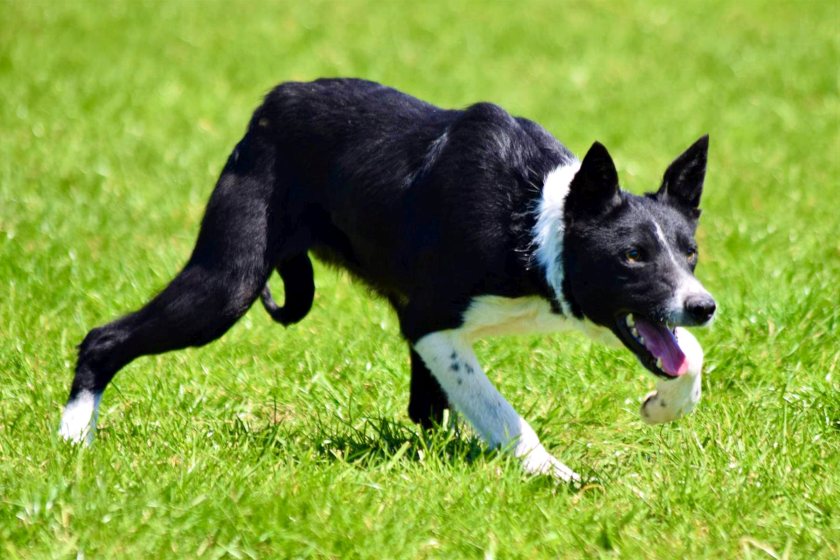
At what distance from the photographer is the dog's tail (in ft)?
16.5

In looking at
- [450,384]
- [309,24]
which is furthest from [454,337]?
[309,24]

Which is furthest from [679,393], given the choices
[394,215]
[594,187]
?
[394,215]

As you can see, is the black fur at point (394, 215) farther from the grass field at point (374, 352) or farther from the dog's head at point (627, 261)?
the grass field at point (374, 352)

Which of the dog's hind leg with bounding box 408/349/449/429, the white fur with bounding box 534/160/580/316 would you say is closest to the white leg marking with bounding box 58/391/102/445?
the dog's hind leg with bounding box 408/349/449/429

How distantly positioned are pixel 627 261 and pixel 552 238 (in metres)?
0.26

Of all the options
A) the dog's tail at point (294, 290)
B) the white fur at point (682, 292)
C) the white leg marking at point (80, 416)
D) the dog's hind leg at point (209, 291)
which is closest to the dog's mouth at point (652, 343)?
the white fur at point (682, 292)

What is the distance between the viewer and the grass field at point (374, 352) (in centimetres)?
377

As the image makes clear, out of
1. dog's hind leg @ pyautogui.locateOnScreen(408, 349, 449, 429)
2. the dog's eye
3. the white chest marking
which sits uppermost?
the dog's eye

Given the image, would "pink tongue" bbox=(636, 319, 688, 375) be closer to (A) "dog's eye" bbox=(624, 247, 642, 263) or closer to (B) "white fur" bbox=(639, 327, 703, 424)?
(B) "white fur" bbox=(639, 327, 703, 424)

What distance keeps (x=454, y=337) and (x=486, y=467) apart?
1.66ft

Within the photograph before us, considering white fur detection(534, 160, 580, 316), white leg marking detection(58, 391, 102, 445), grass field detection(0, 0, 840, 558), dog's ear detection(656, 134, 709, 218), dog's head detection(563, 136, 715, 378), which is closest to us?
grass field detection(0, 0, 840, 558)

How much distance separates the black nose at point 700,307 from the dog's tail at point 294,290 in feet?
5.52

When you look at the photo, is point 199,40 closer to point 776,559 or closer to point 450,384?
point 450,384

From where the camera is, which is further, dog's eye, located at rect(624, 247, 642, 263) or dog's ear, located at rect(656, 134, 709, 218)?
dog's ear, located at rect(656, 134, 709, 218)
